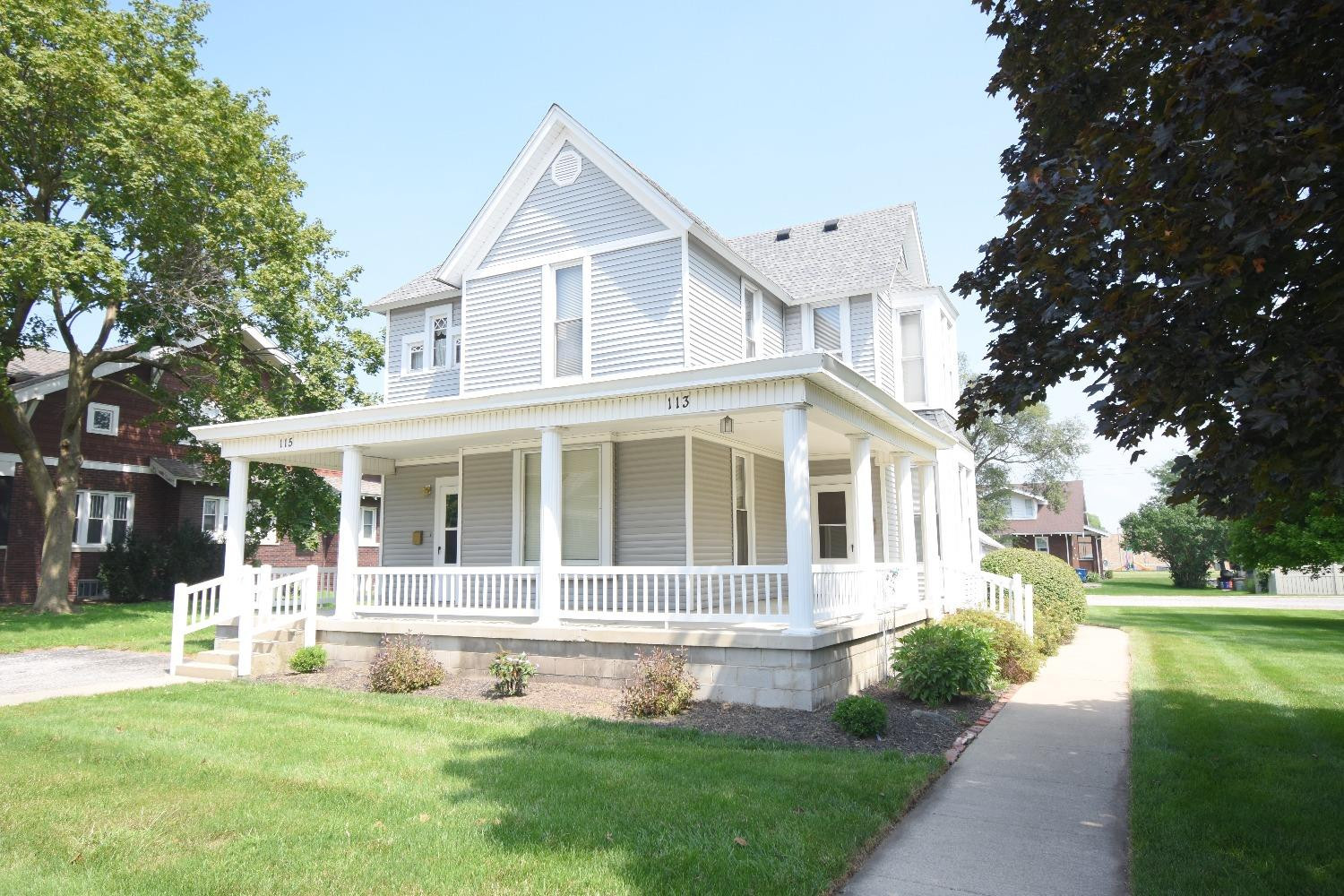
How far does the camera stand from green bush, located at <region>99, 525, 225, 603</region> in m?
23.8

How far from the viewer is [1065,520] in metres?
56.7

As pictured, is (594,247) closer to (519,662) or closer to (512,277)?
(512,277)

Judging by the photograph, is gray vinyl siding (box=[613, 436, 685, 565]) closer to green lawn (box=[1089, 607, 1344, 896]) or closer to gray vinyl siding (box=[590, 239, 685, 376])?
gray vinyl siding (box=[590, 239, 685, 376])

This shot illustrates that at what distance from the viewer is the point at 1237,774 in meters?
6.97

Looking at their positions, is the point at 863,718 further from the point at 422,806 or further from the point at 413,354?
the point at 413,354

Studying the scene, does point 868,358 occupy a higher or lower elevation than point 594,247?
lower

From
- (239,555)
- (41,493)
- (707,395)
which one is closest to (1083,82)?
(707,395)

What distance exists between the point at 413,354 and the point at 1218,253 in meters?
15.5

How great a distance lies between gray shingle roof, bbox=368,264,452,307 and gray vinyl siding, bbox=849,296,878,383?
27.3ft

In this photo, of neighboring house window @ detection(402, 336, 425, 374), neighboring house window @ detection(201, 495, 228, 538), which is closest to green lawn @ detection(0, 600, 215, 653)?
neighboring house window @ detection(201, 495, 228, 538)

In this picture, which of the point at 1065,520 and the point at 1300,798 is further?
the point at 1065,520

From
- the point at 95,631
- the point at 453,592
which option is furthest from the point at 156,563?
the point at 453,592

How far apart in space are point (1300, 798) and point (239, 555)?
46.1 ft

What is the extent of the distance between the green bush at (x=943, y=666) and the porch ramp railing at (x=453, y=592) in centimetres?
513
